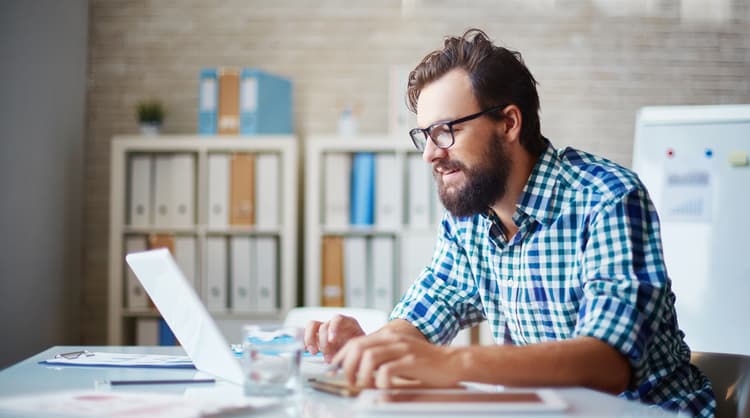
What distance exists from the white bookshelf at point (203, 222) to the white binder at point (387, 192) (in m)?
0.38

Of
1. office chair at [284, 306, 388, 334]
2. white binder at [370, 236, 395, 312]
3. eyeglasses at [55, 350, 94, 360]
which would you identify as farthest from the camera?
white binder at [370, 236, 395, 312]

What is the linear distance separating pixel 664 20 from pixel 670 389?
112 inches

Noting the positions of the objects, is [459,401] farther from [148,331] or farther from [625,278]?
[148,331]

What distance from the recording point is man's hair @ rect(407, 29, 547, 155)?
1.54 metres

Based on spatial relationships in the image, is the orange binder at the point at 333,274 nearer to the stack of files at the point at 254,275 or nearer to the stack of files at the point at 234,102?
the stack of files at the point at 254,275

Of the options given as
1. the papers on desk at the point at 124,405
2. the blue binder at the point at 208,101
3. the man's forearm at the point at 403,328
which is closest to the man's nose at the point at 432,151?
the man's forearm at the point at 403,328

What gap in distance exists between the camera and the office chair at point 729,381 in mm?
1366

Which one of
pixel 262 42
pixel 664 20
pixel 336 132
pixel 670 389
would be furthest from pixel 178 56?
pixel 670 389

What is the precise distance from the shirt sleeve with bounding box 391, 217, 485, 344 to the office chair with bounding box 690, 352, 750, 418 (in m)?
0.46

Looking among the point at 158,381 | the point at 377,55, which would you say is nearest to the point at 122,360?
the point at 158,381

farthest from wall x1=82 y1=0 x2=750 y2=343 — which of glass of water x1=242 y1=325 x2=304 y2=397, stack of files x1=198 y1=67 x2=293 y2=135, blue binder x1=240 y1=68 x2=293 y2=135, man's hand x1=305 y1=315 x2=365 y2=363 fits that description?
glass of water x1=242 y1=325 x2=304 y2=397

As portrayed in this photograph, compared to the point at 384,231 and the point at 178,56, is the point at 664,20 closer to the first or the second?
the point at 384,231

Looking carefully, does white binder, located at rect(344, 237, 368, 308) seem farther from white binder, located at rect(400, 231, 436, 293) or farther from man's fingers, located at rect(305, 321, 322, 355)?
man's fingers, located at rect(305, 321, 322, 355)

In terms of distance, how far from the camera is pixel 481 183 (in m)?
1.51
